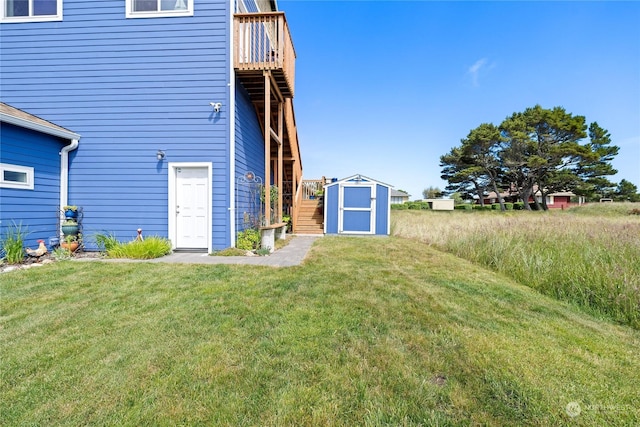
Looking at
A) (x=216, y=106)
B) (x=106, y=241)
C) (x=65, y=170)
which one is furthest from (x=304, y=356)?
(x=65, y=170)

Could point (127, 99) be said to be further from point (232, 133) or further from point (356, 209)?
point (356, 209)

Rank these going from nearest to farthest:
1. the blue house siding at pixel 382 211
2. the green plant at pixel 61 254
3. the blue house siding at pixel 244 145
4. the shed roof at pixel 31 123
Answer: the shed roof at pixel 31 123, the green plant at pixel 61 254, the blue house siding at pixel 244 145, the blue house siding at pixel 382 211

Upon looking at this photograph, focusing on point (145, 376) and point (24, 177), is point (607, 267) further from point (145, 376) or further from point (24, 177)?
point (24, 177)

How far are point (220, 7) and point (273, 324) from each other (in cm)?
668

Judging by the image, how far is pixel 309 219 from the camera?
10.2 m

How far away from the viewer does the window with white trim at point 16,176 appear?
4688 millimetres

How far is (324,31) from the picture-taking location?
33.7 ft

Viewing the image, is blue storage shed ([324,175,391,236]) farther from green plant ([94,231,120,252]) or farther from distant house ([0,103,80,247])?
distant house ([0,103,80,247])

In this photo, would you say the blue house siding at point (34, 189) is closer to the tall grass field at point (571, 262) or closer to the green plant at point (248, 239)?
the green plant at point (248, 239)

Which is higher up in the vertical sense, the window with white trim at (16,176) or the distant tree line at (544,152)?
the distant tree line at (544,152)

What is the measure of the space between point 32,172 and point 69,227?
1252 millimetres

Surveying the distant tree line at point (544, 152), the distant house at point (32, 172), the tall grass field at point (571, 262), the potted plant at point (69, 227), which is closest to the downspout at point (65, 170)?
the distant house at point (32, 172)

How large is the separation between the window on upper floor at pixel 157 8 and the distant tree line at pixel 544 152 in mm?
26441

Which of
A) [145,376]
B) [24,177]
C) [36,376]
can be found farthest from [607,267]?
[24,177]
